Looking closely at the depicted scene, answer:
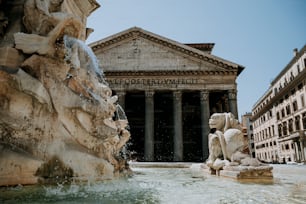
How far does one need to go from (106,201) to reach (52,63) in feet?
6.06

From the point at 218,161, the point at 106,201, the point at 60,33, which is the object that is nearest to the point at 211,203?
the point at 106,201

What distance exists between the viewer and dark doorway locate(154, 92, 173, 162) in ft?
87.0

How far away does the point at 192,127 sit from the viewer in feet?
92.1

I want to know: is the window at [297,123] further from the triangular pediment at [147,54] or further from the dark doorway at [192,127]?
the triangular pediment at [147,54]

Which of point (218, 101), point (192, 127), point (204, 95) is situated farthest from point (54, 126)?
point (218, 101)

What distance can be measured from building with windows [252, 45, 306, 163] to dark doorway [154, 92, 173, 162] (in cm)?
1679

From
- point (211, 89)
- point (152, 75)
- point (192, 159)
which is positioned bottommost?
point (192, 159)

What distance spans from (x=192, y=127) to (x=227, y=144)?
76.0 feet

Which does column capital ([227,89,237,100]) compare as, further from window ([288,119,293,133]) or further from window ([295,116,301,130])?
window ([288,119,293,133])

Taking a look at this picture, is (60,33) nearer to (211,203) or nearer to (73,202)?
(73,202)

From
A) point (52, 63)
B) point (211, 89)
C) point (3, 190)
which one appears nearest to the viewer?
point (3, 190)

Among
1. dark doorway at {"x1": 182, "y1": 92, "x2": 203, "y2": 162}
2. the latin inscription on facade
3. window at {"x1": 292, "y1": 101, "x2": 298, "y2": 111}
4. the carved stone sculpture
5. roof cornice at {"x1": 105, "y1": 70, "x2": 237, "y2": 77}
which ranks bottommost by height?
the carved stone sculpture

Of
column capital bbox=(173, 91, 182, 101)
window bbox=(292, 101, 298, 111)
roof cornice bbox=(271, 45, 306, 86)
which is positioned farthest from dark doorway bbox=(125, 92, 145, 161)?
roof cornice bbox=(271, 45, 306, 86)

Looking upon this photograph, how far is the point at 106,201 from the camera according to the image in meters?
2.23
